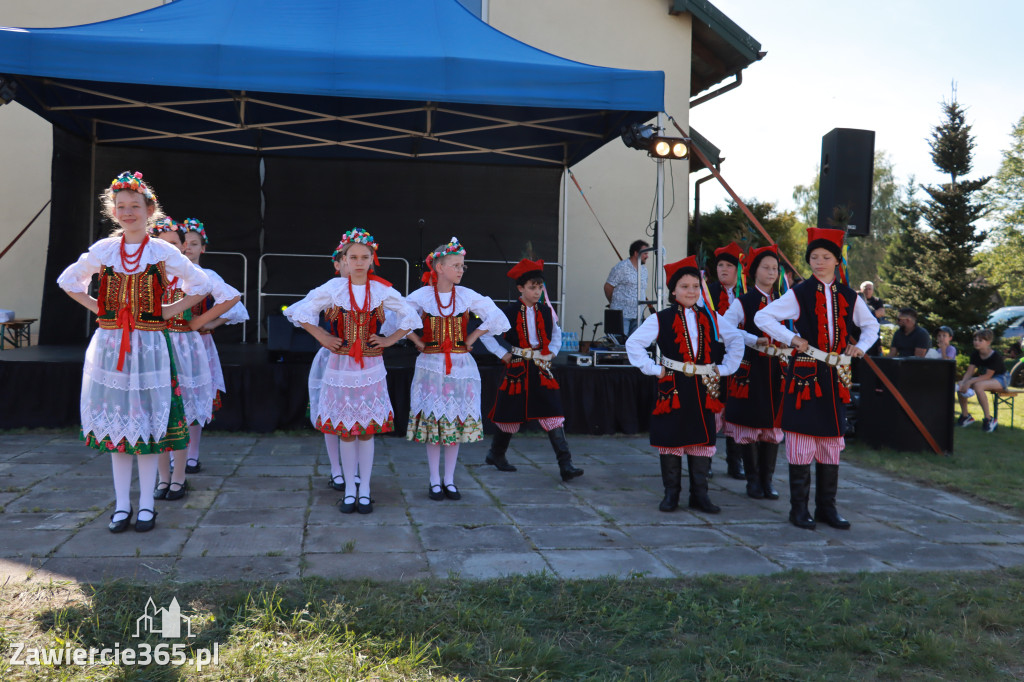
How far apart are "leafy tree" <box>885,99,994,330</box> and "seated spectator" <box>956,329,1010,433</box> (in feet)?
30.3

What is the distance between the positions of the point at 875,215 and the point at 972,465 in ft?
139

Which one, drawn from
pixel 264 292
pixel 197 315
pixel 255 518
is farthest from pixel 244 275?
pixel 255 518

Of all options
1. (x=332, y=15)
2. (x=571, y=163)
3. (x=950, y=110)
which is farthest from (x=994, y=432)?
(x=950, y=110)

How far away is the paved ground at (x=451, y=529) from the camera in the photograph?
12.0 feet

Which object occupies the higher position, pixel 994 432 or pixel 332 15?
pixel 332 15

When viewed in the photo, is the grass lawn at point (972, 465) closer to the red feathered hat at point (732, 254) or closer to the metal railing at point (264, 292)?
the red feathered hat at point (732, 254)

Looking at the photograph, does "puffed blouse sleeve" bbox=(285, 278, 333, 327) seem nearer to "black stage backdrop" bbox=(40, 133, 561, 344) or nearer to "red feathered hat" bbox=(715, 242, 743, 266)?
"red feathered hat" bbox=(715, 242, 743, 266)

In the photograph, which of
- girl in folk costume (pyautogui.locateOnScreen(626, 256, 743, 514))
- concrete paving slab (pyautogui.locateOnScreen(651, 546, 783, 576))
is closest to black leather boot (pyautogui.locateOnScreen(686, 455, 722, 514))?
girl in folk costume (pyautogui.locateOnScreen(626, 256, 743, 514))

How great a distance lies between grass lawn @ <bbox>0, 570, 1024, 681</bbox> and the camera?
2668 mm

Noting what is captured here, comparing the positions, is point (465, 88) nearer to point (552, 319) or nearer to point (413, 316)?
point (552, 319)

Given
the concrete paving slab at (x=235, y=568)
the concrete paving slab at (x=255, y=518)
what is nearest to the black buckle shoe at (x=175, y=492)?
the concrete paving slab at (x=255, y=518)

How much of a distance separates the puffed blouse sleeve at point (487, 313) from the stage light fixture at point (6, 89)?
13.4 ft

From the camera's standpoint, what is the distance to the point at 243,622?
2.92 m

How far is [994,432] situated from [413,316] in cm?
751
